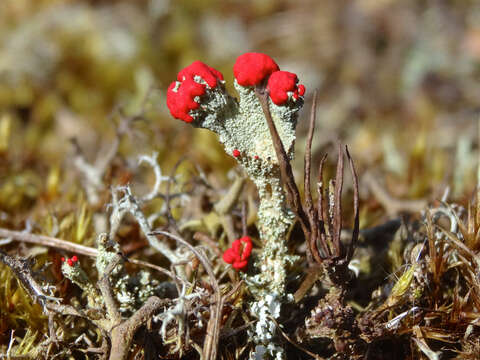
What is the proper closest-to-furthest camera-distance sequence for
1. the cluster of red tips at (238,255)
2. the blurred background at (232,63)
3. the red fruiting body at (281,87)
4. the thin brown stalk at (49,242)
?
1. the red fruiting body at (281,87)
2. the cluster of red tips at (238,255)
3. the thin brown stalk at (49,242)
4. the blurred background at (232,63)

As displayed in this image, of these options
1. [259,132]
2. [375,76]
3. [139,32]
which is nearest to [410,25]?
[375,76]

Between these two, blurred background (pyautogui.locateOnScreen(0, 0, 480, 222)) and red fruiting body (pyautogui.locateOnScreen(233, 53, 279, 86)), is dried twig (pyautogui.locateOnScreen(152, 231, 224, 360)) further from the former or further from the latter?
blurred background (pyautogui.locateOnScreen(0, 0, 480, 222))

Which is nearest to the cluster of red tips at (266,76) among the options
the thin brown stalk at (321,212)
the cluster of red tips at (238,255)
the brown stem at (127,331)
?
the thin brown stalk at (321,212)

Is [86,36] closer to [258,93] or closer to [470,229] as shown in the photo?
[258,93]

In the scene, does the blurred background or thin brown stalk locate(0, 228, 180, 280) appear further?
the blurred background

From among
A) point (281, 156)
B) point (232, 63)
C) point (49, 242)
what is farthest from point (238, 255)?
point (232, 63)

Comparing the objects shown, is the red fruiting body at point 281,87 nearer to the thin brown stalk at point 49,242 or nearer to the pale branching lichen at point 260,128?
the pale branching lichen at point 260,128

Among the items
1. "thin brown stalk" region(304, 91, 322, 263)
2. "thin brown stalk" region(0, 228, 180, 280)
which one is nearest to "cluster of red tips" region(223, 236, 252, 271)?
"thin brown stalk" region(304, 91, 322, 263)
